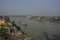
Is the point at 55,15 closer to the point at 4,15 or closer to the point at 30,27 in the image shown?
the point at 30,27

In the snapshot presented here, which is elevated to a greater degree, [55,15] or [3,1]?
[3,1]

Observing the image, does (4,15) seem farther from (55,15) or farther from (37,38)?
(55,15)

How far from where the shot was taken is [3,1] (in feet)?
4.69

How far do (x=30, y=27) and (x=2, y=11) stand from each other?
0.42 meters

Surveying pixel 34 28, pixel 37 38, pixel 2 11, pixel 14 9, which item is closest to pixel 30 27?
pixel 34 28

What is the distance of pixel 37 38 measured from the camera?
140 centimetres

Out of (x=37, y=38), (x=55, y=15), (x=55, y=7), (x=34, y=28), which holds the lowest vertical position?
(x=37, y=38)

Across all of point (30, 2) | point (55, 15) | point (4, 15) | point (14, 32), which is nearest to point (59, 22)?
point (55, 15)

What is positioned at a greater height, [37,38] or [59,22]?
[59,22]

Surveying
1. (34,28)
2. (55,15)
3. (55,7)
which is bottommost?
(34,28)

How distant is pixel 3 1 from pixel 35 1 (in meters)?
0.42

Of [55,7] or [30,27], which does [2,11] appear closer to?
[30,27]

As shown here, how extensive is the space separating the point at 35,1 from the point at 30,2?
7cm

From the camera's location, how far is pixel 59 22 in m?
1.44
